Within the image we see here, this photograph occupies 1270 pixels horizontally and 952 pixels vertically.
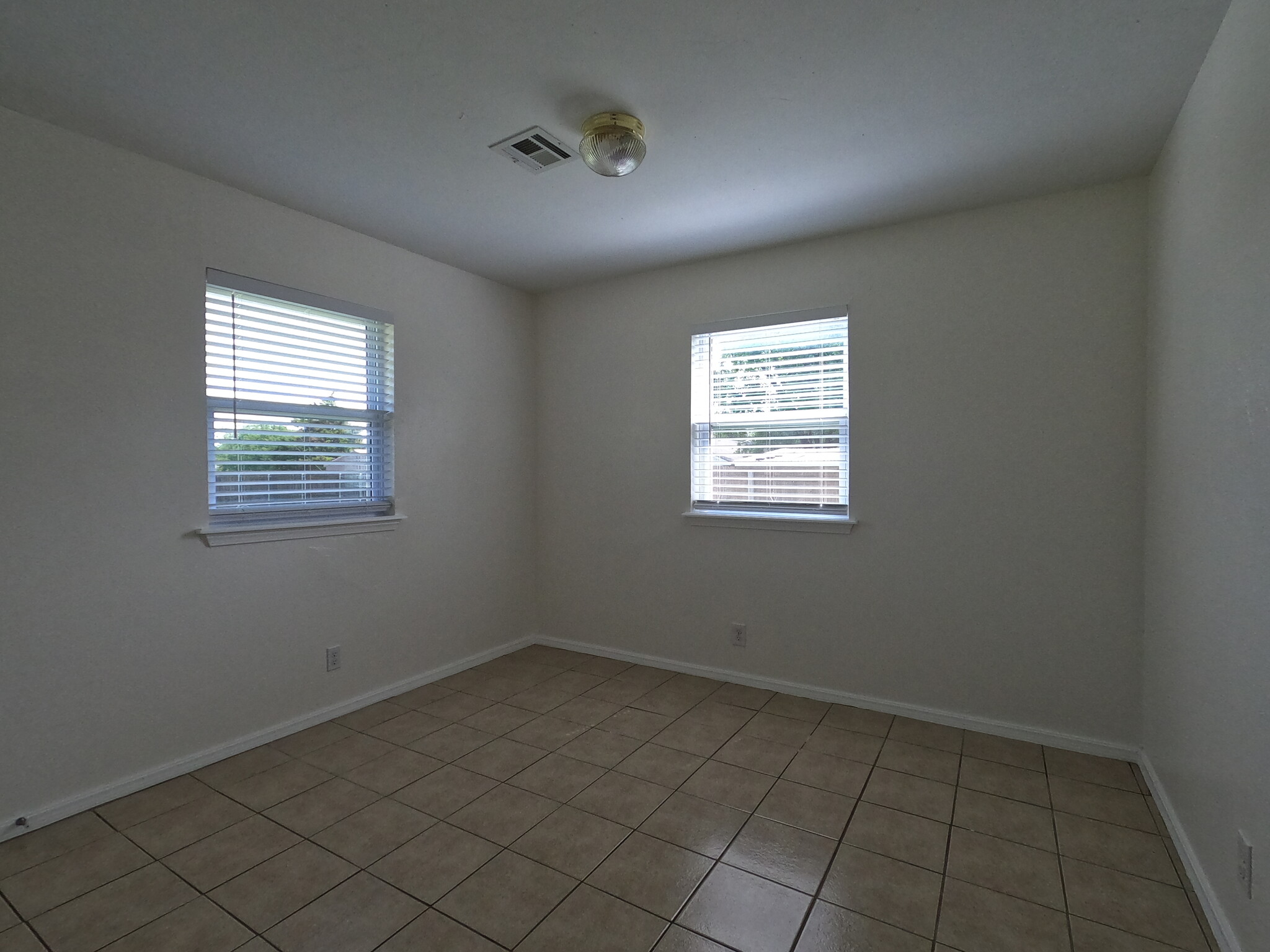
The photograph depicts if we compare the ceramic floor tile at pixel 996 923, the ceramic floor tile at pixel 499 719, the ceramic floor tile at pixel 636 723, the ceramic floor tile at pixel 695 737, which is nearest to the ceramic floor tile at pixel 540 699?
the ceramic floor tile at pixel 499 719

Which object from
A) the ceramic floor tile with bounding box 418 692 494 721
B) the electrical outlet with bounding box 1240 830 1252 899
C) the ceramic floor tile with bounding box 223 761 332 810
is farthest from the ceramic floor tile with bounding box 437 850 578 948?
the electrical outlet with bounding box 1240 830 1252 899

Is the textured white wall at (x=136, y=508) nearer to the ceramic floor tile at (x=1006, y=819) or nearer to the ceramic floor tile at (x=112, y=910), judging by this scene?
the ceramic floor tile at (x=112, y=910)

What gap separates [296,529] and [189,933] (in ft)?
5.60

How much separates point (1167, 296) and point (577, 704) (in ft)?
10.4

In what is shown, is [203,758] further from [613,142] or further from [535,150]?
[613,142]

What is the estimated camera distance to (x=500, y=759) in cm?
272

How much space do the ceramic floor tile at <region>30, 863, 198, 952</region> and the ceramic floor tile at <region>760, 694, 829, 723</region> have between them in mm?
2507

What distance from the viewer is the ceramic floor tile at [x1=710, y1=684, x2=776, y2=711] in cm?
336

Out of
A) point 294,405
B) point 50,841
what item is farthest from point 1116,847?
point 294,405

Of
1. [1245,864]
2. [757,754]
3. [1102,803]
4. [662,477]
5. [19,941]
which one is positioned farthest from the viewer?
[662,477]

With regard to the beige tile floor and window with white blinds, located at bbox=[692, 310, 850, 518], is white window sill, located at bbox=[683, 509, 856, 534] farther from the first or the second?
the beige tile floor

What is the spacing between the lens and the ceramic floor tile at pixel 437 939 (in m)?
1.64

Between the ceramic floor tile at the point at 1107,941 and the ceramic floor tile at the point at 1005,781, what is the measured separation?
66cm

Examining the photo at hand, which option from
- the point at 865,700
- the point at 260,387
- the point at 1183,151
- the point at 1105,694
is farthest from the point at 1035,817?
the point at 260,387
